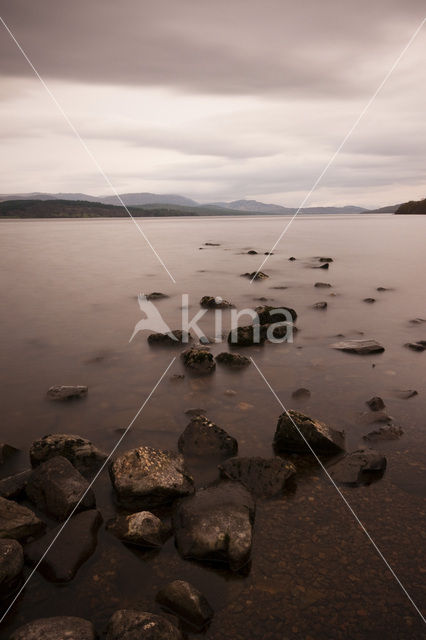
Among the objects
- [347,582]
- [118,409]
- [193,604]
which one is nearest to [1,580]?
[193,604]

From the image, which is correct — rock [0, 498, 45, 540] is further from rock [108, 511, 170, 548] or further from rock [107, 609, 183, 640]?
rock [107, 609, 183, 640]

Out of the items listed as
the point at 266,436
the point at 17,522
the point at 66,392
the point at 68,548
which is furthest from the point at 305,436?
the point at 66,392

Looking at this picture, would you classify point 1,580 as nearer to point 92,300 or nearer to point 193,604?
point 193,604

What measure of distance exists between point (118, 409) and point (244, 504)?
12.1ft

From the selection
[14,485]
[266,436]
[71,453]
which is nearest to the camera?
[14,485]

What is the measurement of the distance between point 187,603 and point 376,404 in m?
5.20

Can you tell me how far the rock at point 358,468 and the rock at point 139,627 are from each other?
3.06 m

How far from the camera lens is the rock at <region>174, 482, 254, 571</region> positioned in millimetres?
4621

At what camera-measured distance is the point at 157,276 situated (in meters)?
28.5

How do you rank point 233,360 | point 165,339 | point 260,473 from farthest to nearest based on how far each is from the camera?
point 165,339, point 233,360, point 260,473

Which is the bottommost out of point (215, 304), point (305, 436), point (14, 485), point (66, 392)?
point (215, 304)

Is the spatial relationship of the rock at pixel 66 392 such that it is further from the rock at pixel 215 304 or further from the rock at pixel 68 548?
the rock at pixel 215 304

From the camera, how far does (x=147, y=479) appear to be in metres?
5.46

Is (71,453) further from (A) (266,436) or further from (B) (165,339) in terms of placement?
(B) (165,339)
